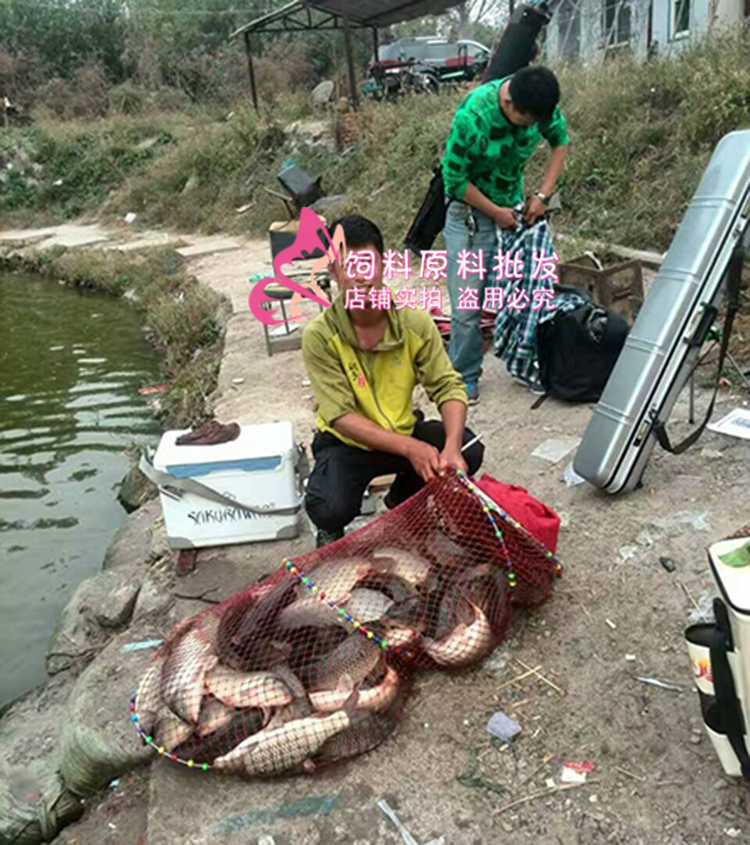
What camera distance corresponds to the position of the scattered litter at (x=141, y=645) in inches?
121

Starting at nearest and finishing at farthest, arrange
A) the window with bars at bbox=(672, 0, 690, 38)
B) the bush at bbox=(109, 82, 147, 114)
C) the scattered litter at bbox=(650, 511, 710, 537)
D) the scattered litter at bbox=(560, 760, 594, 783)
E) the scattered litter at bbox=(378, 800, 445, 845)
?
the scattered litter at bbox=(378, 800, 445, 845)
the scattered litter at bbox=(560, 760, 594, 783)
the scattered litter at bbox=(650, 511, 710, 537)
the window with bars at bbox=(672, 0, 690, 38)
the bush at bbox=(109, 82, 147, 114)

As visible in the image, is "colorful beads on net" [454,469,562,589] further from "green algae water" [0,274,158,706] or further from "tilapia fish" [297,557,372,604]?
"green algae water" [0,274,158,706]

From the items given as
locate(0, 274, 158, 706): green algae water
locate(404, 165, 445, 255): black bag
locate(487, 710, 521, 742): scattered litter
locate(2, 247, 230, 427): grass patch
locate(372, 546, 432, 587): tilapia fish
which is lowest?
locate(0, 274, 158, 706): green algae water

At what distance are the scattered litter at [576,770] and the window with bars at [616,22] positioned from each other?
51.2ft

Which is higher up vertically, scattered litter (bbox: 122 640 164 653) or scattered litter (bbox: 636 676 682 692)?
scattered litter (bbox: 636 676 682 692)

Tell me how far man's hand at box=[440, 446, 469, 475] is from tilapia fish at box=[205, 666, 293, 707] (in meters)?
0.91

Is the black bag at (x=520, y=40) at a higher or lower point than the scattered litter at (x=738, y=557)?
higher

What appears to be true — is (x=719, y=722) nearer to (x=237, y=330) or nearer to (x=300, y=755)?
(x=300, y=755)

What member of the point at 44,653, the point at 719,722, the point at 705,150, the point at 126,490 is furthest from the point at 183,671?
the point at 705,150

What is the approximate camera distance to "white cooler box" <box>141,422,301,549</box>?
339 centimetres

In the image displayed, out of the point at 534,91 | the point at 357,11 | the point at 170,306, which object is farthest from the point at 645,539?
the point at 357,11

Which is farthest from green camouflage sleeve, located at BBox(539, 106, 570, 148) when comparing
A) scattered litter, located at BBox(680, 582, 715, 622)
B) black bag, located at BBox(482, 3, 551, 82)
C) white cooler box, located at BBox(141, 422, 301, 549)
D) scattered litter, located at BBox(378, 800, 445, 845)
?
scattered litter, located at BBox(378, 800, 445, 845)

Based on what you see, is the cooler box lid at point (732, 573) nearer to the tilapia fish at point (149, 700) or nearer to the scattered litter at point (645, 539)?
the scattered litter at point (645, 539)

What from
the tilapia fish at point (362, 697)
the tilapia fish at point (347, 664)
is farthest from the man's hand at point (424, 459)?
the tilapia fish at point (362, 697)
